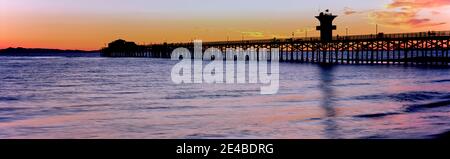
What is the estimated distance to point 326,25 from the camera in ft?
262

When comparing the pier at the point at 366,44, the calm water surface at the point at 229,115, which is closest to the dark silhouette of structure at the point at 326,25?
the pier at the point at 366,44

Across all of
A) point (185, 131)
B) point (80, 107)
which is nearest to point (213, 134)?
point (185, 131)

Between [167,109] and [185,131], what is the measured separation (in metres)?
6.15

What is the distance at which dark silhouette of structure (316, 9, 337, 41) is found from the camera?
79438 mm

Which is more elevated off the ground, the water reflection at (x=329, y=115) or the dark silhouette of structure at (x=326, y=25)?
the dark silhouette of structure at (x=326, y=25)

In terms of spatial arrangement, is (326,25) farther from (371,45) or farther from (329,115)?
(329,115)

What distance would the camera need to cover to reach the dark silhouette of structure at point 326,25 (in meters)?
79.4

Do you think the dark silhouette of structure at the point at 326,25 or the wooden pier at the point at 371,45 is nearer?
the wooden pier at the point at 371,45

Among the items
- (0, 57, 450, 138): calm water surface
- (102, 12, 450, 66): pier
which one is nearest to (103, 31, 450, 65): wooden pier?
(102, 12, 450, 66): pier
